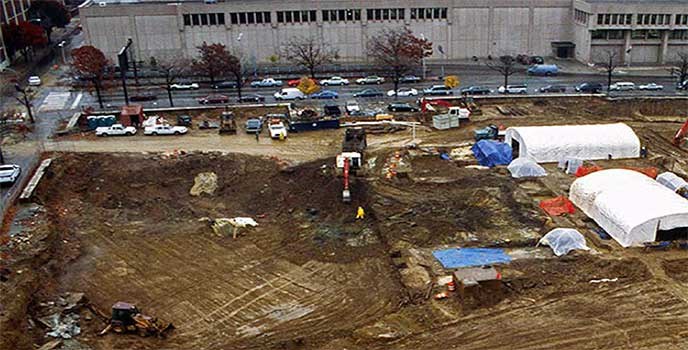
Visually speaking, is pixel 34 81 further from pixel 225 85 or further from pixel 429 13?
pixel 429 13

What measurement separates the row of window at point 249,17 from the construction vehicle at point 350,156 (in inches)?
1085

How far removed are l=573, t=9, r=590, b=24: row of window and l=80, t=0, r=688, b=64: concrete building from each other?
0.11 metres

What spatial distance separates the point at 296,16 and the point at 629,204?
47.0m

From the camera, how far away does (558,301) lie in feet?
87.1

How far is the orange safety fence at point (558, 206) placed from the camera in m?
35.2

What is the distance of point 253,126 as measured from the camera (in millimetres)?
49906

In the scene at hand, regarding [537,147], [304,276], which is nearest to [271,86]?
[537,147]

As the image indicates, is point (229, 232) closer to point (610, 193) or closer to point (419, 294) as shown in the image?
point (419, 294)

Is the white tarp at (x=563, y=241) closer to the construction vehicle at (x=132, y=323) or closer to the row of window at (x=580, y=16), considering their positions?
the construction vehicle at (x=132, y=323)

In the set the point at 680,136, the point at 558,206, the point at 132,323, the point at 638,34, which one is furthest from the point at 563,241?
the point at 638,34

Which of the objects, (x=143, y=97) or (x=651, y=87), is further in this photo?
(x=651, y=87)

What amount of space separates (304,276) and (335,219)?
613 cm

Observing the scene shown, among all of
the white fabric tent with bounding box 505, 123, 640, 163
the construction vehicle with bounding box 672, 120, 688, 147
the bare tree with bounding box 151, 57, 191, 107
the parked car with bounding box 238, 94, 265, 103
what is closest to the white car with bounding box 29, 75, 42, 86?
the bare tree with bounding box 151, 57, 191, 107

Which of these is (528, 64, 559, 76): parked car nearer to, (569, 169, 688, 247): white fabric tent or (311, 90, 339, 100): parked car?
(311, 90, 339, 100): parked car
